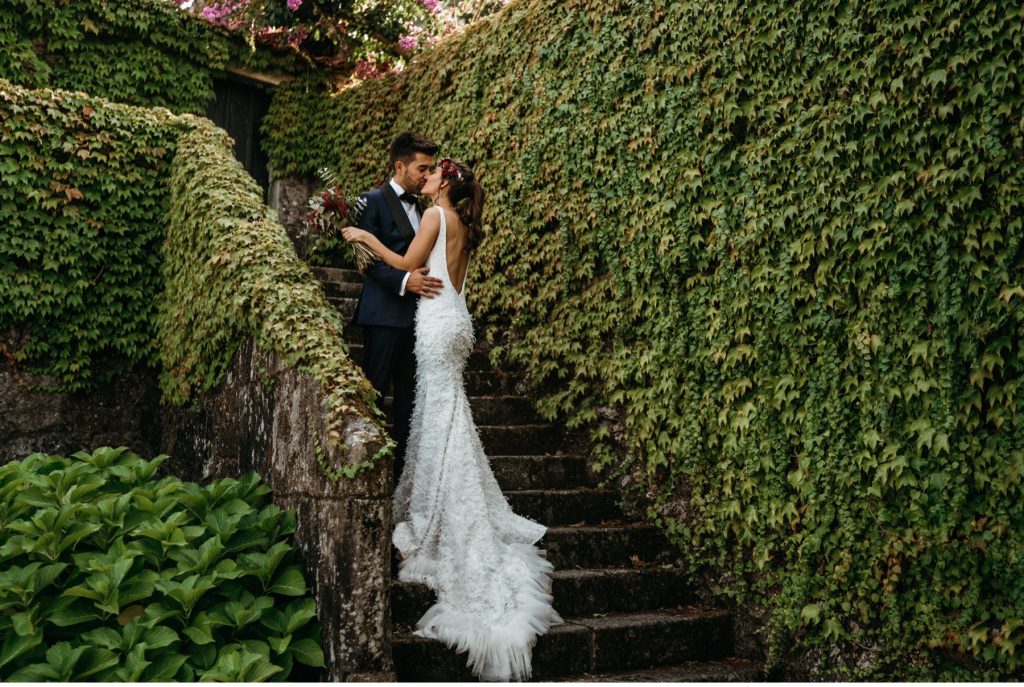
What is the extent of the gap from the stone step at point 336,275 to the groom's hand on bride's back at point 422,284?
3.45 meters

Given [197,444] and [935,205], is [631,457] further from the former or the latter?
[197,444]

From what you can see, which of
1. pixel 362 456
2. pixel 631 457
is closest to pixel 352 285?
pixel 631 457

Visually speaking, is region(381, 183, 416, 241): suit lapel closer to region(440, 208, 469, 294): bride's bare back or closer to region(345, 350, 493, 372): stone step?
region(440, 208, 469, 294): bride's bare back

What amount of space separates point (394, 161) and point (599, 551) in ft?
9.69

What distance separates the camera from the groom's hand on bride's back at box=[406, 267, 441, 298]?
15.6 feet

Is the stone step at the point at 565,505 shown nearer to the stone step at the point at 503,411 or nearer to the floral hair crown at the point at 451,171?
the stone step at the point at 503,411

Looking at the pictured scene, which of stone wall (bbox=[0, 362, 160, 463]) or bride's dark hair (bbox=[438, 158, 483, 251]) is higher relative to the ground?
bride's dark hair (bbox=[438, 158, 483, 251])

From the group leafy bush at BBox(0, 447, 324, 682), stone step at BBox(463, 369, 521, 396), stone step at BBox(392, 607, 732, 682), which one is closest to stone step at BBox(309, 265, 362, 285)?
stone step at BBox(463, 369, 521, 396)

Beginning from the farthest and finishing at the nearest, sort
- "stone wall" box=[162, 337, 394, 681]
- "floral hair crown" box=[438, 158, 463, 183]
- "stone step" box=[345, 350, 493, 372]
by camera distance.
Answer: "stone step" box=[345, 350, 493, 372] → "floral hair crown" box=[438, 158, 463, 183] → "stone wall" box=[162, 337, 394, 681]

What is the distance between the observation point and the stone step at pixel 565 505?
17.5 ft

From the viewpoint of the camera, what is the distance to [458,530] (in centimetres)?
426

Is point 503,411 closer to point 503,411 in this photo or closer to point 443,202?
point 503,411

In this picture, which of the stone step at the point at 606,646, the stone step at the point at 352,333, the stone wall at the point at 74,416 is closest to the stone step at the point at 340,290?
the stone step at the point at 352,333

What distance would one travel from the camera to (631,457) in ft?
18.8
